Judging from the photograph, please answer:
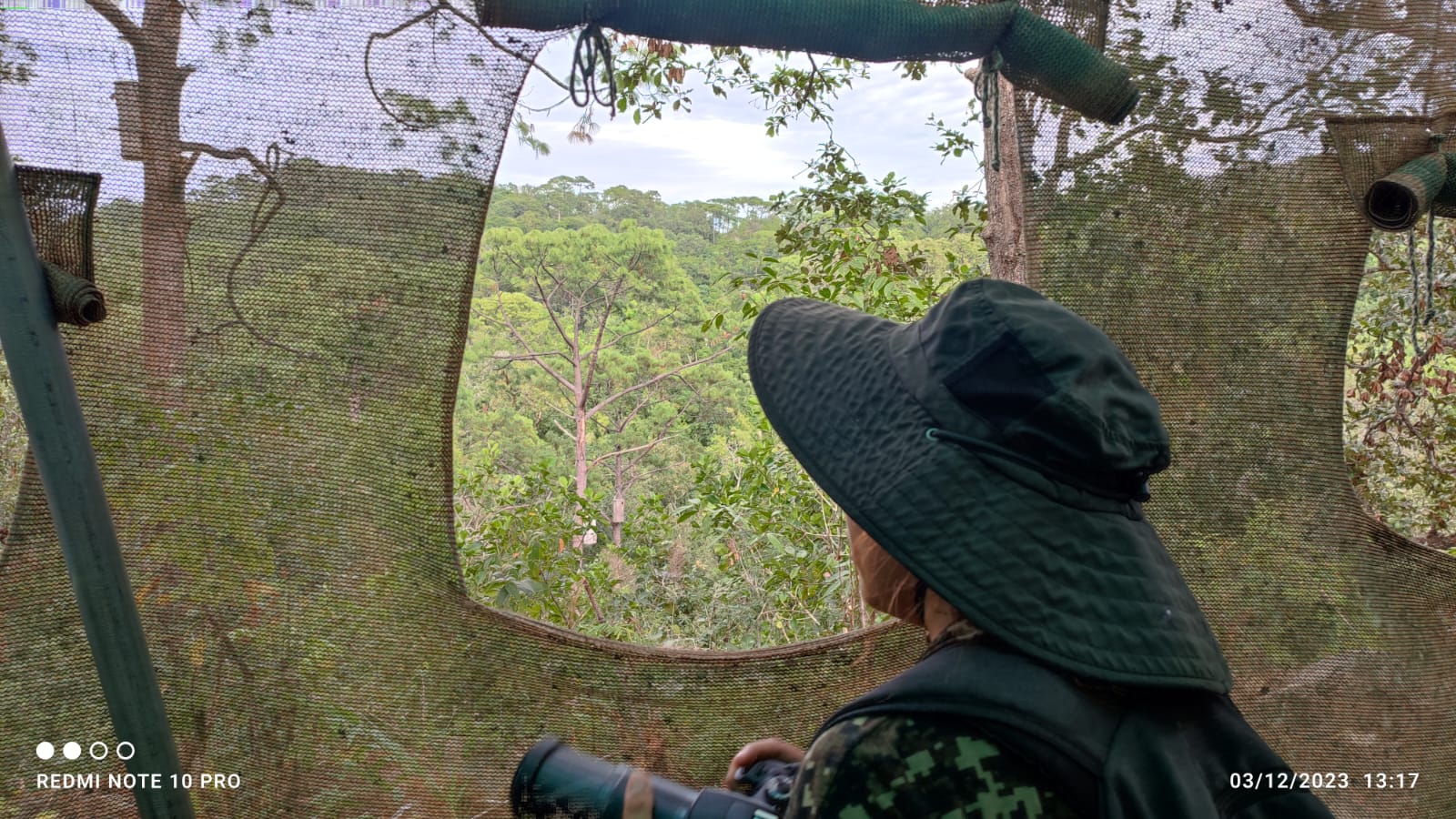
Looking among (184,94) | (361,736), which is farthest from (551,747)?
(184,94)

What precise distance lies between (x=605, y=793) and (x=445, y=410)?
2.18 ft

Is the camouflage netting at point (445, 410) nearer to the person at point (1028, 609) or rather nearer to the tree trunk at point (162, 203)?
the tree trunk at point (162, 203)

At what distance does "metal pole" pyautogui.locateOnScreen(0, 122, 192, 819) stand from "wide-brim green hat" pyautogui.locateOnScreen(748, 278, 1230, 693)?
0.89 m

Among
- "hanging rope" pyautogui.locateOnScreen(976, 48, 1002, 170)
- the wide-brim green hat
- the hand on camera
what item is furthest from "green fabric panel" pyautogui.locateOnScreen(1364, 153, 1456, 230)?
the hand on camera

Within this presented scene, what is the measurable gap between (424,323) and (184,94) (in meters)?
0.43

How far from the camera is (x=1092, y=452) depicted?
2.24ft

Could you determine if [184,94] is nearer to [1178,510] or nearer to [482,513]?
[1178,510]

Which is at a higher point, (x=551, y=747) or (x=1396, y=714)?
(x=551, y=747)

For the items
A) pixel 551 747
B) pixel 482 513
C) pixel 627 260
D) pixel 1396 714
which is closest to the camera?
pixel 551 747

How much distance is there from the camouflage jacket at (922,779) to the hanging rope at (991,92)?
1.04 meters

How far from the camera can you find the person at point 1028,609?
63cm

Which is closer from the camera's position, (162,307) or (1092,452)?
(1092,452)

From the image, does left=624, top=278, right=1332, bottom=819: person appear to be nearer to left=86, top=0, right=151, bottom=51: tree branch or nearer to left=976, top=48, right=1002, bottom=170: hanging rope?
left=976, top=48, right=1002, bottom=170: hanging rope

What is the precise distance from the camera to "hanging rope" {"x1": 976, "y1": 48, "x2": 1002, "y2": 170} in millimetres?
1375
